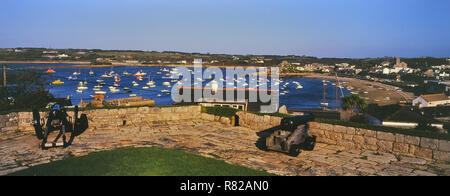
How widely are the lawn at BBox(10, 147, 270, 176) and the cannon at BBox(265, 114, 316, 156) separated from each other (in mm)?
2282

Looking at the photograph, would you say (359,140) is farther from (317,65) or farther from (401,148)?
(317,65)

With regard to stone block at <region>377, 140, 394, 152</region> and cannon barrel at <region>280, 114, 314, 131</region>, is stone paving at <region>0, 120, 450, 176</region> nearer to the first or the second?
stone block at <region>377, 140, 394, 152</region>

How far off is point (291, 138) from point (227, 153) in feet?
5.96

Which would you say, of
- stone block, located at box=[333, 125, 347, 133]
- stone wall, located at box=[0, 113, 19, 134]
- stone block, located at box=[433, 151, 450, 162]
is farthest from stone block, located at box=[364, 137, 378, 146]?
stone wall, located at box=[0, 113, 19, 134]

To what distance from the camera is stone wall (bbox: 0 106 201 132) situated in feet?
33.9

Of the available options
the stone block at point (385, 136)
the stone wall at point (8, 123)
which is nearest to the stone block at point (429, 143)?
the stone block at point (385, 136)

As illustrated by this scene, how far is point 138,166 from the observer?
5340 millimetres

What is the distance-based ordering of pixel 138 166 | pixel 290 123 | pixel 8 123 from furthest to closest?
pixel 8 123, pixel 290 123, pixel 138 166

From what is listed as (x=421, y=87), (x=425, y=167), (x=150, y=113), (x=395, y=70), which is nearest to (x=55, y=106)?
(x=150, y=113)

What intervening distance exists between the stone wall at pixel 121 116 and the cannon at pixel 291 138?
595cm

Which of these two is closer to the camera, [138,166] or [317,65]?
[138,166]

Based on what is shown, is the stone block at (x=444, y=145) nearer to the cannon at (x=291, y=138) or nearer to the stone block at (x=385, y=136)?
the stone block at (x=385, y=136)

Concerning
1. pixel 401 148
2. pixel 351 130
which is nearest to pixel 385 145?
pixel 401 148
